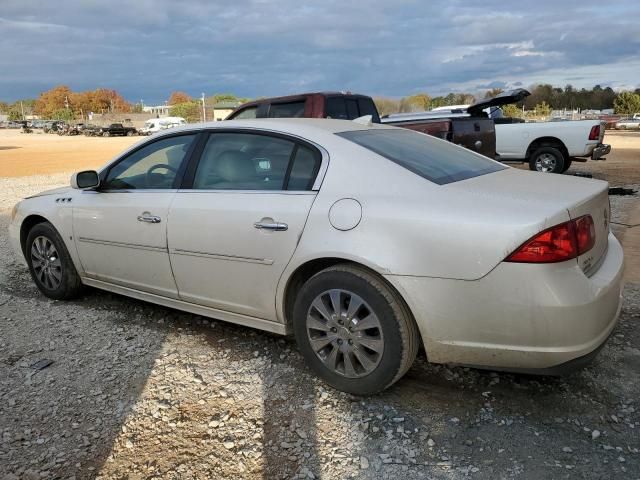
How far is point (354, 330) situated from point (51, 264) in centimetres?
315

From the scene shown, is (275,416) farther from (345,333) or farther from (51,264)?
(51,264)

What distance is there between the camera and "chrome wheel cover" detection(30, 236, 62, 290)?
4922 mm

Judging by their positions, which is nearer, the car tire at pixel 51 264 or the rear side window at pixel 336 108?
the car tire at pixel 51 264

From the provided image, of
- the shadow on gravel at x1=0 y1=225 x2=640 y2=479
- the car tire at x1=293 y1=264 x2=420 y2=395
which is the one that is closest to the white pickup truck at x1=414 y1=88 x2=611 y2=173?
the shadow on gravel at x1=0 y1=225 x2=640 y2=479

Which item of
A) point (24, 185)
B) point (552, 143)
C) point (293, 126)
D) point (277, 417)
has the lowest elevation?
point (277, 417)

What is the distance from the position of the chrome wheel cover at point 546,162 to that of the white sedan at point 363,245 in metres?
10.2

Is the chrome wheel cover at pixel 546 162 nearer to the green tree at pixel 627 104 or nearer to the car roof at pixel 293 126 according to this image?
the car roof at pixel 293 126

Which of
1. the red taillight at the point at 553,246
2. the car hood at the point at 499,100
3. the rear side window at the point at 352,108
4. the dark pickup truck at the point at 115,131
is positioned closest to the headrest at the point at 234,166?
the red taillight at the point at 553,246

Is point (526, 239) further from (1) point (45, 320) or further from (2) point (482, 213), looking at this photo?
(1) point (45, 320)

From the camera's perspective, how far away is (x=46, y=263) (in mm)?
5004

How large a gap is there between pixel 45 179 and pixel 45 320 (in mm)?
14250

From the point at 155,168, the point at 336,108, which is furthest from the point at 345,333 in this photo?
the point at 336,108

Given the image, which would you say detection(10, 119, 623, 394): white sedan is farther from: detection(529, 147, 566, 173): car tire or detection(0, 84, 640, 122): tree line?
detection(0, 84, 640, 122): tree line

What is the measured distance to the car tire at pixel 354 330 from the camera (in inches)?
118
